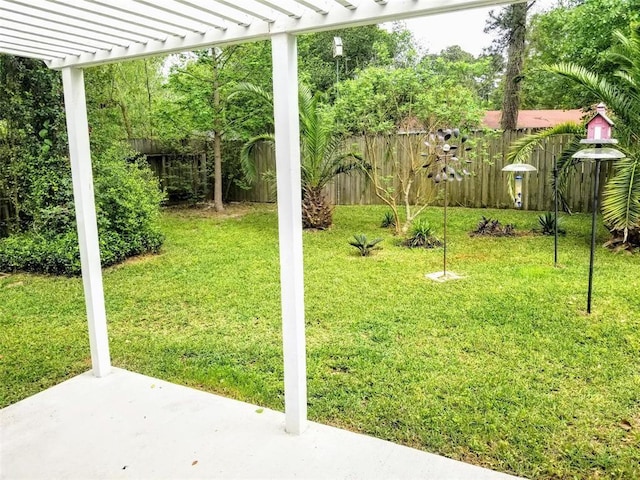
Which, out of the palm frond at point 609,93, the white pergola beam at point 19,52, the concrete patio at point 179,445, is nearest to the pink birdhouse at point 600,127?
the palm frond at point 609,93

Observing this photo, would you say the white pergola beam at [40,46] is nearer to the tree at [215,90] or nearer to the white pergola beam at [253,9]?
the white pergola beam at [253,9]

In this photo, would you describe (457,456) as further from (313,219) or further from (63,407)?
(313,219)

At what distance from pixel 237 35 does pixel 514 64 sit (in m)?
10.5

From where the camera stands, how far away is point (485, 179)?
10195mm

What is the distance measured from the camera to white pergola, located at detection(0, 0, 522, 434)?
2010mm

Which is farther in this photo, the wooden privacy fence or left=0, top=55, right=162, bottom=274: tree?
the wooden privacy fence

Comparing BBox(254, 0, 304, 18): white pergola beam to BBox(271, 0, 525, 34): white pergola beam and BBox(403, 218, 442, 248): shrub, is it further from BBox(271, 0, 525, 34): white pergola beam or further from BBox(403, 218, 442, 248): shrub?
BBox(403, 218, 442, 248): shrub

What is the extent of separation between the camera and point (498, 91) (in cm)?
2183

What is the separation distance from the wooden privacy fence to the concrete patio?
6050mm

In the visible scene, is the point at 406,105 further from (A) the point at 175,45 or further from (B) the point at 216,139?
(A) the point at 175,45

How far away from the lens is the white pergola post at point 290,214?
7.57ft

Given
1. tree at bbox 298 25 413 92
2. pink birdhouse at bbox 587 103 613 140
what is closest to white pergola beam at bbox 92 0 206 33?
pink birdhouse at bbox 587 103 613 140

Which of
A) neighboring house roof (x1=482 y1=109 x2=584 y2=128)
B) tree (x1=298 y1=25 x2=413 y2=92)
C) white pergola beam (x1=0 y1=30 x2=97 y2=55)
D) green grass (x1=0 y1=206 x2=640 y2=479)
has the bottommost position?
green grass (x1=0 y1=206 x2=640 y2=479)

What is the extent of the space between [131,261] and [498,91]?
1963 centimetres
